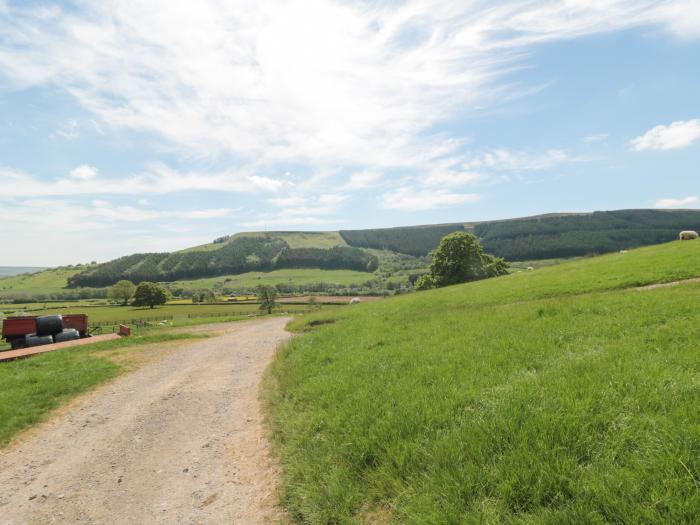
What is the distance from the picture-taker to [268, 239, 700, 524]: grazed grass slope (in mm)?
4281

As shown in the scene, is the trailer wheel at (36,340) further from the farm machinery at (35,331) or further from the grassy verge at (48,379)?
the grassy verge at (48,379)

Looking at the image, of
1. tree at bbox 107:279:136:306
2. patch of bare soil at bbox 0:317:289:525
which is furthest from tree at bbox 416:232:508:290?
tree at bbox 107:279:136:306

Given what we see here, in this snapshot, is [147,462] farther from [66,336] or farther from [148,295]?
[148,295]

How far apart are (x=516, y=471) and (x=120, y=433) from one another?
9818mm

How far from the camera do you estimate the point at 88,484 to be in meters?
7.24

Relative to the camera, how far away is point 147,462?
805 centimetres

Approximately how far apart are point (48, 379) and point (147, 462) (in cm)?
924

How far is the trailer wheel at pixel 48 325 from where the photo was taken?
88.1 ft

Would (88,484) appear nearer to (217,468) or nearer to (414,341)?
(217,468)

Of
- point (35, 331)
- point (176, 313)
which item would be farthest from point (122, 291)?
point (35, 331)

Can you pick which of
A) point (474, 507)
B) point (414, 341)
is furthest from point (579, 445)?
point (414, 341)

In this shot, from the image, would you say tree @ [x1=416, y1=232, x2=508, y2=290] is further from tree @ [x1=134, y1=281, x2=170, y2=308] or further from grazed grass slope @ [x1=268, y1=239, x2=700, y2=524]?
tree @ [x1=134, y1=281, x2=170, y2=308]

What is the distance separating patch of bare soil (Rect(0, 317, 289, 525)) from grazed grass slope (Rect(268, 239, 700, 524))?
930 millimetres

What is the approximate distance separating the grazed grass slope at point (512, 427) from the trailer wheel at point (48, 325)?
25.4 m
